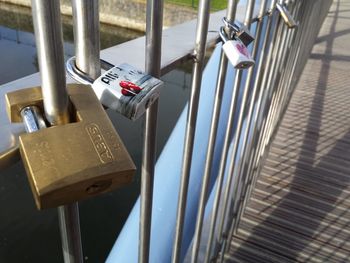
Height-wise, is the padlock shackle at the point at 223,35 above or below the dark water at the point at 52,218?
above

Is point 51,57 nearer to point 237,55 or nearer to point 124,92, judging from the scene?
point 124,92

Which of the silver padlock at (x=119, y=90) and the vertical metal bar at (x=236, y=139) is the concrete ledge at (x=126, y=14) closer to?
the vertical metal bar at (x=236, y=139)

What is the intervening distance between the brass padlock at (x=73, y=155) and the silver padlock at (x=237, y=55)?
0.73 ft

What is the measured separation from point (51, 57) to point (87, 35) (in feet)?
0.17

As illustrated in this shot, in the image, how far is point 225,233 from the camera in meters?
1.14

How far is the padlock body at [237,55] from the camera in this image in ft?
1.39

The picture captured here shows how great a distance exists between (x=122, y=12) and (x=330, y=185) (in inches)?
364

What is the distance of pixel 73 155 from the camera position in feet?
0.74

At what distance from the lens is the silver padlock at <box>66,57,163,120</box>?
10.9 inches

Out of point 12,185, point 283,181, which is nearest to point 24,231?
point 12,185

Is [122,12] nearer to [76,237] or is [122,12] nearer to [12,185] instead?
[12,185]

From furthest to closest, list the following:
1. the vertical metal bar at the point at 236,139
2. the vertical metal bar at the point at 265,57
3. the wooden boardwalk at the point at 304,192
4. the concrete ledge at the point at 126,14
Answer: the concrete ledge at the point at 126,14, the wooden boardwalk at the point at 304,192, the vertical metal bar at the point at 265,57, the vertical metal bar at the point at 236,139

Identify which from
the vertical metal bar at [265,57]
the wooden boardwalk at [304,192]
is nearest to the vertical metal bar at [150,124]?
the vertical metal bar at [265,57]

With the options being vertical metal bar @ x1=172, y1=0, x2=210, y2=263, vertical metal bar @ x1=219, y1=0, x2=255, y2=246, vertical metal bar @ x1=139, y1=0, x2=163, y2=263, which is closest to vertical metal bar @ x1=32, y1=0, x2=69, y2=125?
vertical metal bar @ x1=139, y1=0, x2=163, y2=263
